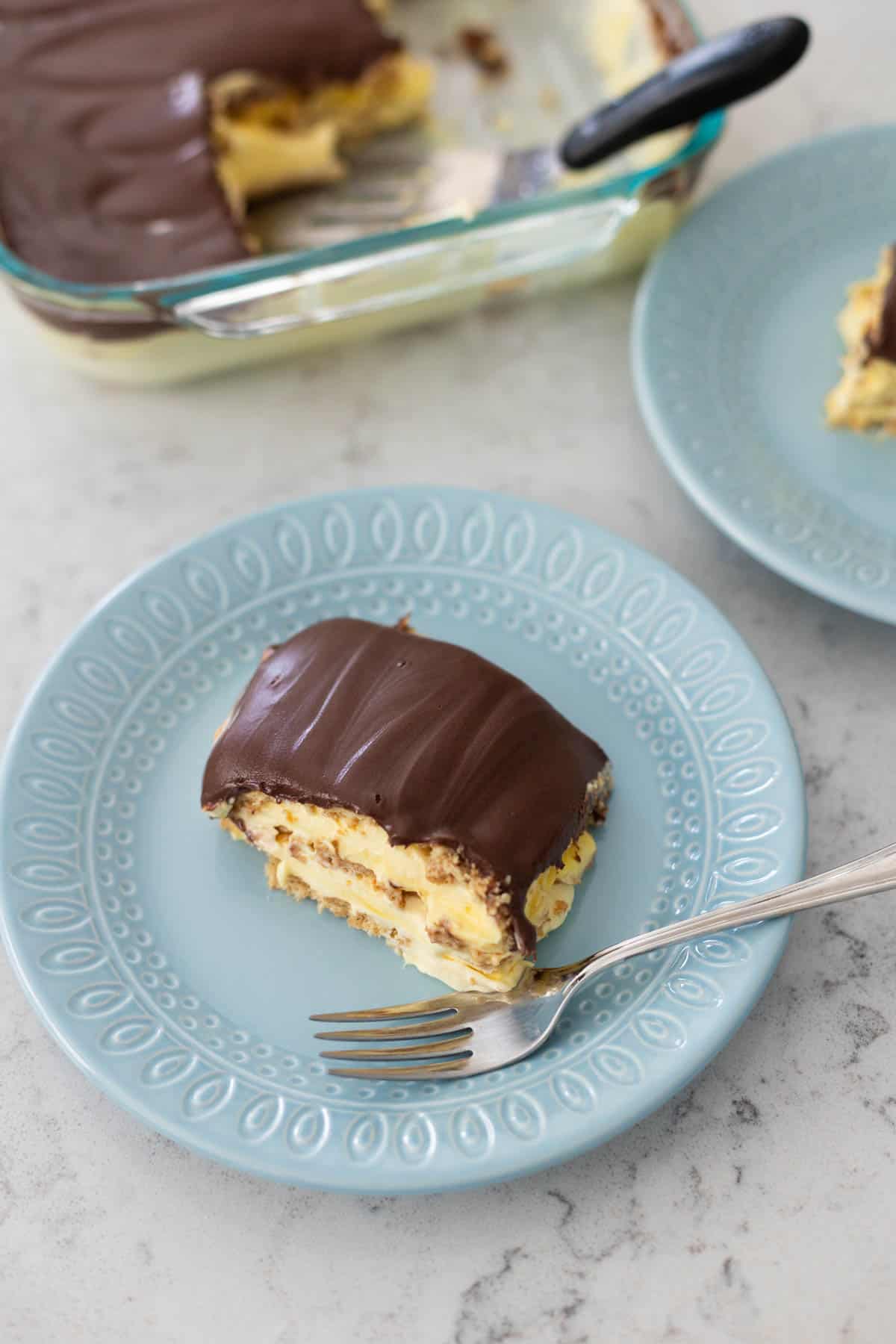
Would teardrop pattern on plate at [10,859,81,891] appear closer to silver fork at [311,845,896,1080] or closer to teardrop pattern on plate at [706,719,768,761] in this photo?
silver fork at [311,845,896,1080]

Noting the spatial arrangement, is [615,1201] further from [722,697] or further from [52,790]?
[52,790]

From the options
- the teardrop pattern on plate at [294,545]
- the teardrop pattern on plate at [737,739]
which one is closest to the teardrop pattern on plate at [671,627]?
the teardrop pattern on plate at [737,739]

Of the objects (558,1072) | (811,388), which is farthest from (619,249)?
(558,1072)

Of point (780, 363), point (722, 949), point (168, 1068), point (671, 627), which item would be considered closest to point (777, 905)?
point (722, 949)

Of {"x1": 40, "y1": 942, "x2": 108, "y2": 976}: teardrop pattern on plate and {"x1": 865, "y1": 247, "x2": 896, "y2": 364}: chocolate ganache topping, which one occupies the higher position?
{"x1": 40, "y1": 942, "x2": 108, "y2": 976}: teardrop pattern on plate

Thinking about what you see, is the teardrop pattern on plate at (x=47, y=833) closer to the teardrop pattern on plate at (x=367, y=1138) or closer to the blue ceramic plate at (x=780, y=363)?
the teardrop pattern on plate at (x=367, y=1138)

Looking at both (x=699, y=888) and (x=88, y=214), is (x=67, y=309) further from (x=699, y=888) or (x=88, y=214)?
(x=699, y=888)

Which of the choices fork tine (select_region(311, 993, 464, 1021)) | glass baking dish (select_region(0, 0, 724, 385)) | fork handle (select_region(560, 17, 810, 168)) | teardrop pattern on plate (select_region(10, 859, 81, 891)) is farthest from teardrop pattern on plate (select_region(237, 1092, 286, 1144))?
fork handle (select_region(560, 17, 810, 168))
